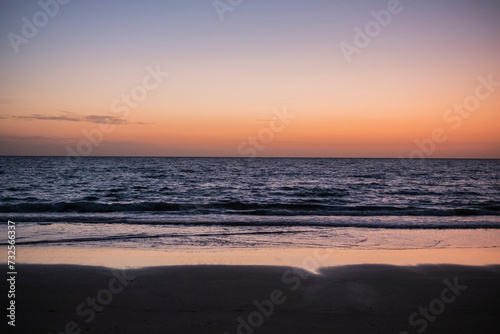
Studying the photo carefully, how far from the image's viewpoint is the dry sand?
5.54 m

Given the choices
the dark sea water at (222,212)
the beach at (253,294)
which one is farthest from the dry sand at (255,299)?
the dark sea water at (222,212)

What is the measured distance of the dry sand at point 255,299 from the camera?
554cm

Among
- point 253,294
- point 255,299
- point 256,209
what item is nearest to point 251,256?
point 253,294

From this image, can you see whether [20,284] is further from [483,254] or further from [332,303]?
[483,254]

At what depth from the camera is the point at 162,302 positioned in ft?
21.0

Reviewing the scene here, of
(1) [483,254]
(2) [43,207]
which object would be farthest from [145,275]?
(2) [43,207]

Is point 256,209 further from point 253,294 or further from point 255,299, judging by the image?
point 255,299

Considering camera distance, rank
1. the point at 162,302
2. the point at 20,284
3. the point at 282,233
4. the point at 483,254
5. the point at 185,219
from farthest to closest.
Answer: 1. the point at 185,219
2. the point at 282,233
3. the point at 483,254
4. the point at 20,284
5. the point at 162,302

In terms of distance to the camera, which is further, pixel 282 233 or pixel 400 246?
pixel 282 233

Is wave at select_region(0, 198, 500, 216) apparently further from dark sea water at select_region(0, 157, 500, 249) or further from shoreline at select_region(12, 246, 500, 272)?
shoreline at select_region(12, 246, 500, 272)

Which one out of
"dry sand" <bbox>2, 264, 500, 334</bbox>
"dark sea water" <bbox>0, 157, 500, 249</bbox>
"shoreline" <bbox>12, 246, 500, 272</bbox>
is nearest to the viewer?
"dry sand" <bbox>2, 264, 500, 334</bbox>

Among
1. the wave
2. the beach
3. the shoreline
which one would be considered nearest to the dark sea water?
the wave

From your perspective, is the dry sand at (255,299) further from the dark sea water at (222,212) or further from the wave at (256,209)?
the wave at (256,209)

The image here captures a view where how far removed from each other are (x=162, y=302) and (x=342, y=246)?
23.1 ft
